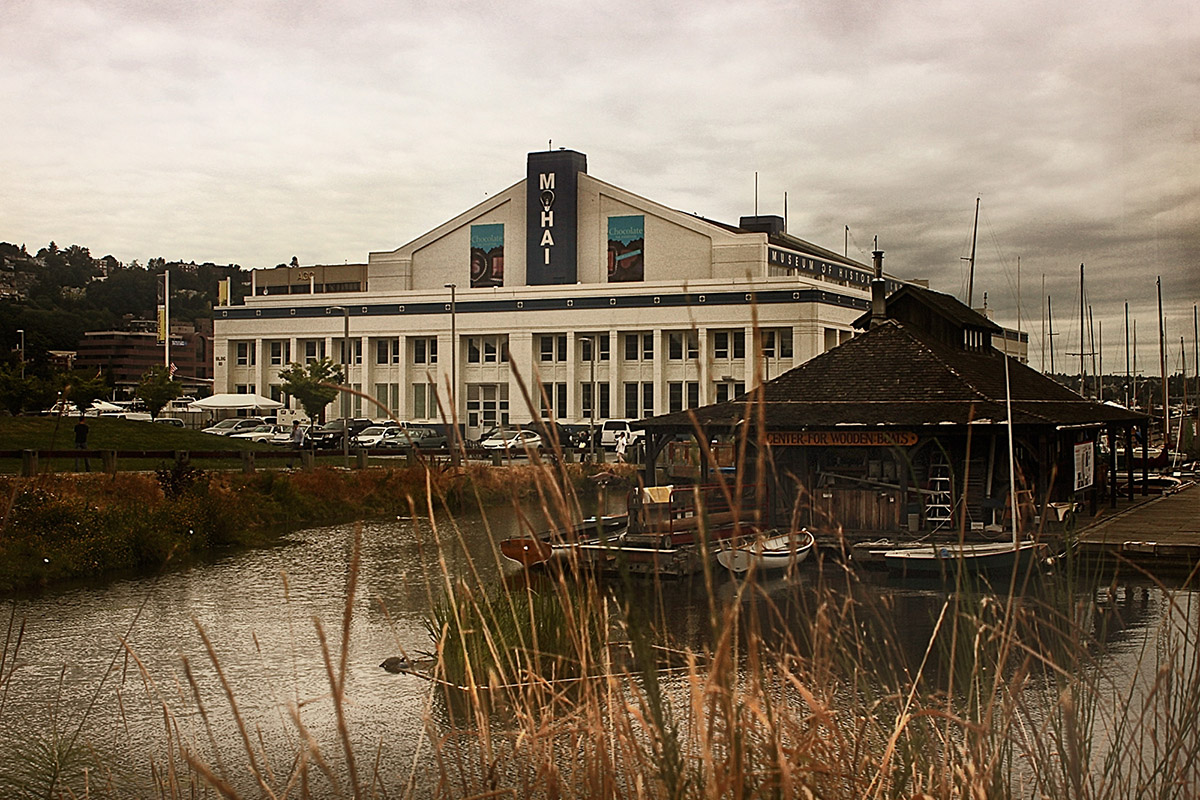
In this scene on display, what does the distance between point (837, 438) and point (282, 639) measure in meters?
12.4

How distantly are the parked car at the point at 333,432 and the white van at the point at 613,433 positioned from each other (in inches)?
436

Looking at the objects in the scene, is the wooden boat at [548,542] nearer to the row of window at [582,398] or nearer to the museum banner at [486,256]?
the row of window at [582,398]

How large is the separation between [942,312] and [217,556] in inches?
686

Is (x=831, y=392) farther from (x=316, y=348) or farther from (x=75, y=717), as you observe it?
(x=316, y=348)

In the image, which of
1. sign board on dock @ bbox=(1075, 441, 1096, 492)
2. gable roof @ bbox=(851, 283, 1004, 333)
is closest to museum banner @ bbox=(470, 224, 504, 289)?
gable roof @ bbox=(851, 283, 1004, 333)

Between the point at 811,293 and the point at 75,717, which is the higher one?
the point at 811,293

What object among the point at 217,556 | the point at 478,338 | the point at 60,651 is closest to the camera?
the point at 60,651

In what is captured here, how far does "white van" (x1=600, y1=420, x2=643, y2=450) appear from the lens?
5538 centimetres

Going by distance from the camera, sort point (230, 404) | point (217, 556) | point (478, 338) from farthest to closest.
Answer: point (478, 338), point (230, 404), point (217, 556)

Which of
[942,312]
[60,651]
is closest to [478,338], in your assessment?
[942,312]

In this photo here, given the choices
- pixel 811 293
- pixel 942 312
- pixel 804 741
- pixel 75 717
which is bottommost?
pixel 75 717

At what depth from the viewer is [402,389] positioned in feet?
229

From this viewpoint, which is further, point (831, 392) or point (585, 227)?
point (585, 227)

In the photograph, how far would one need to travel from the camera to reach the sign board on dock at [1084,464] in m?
27.9
